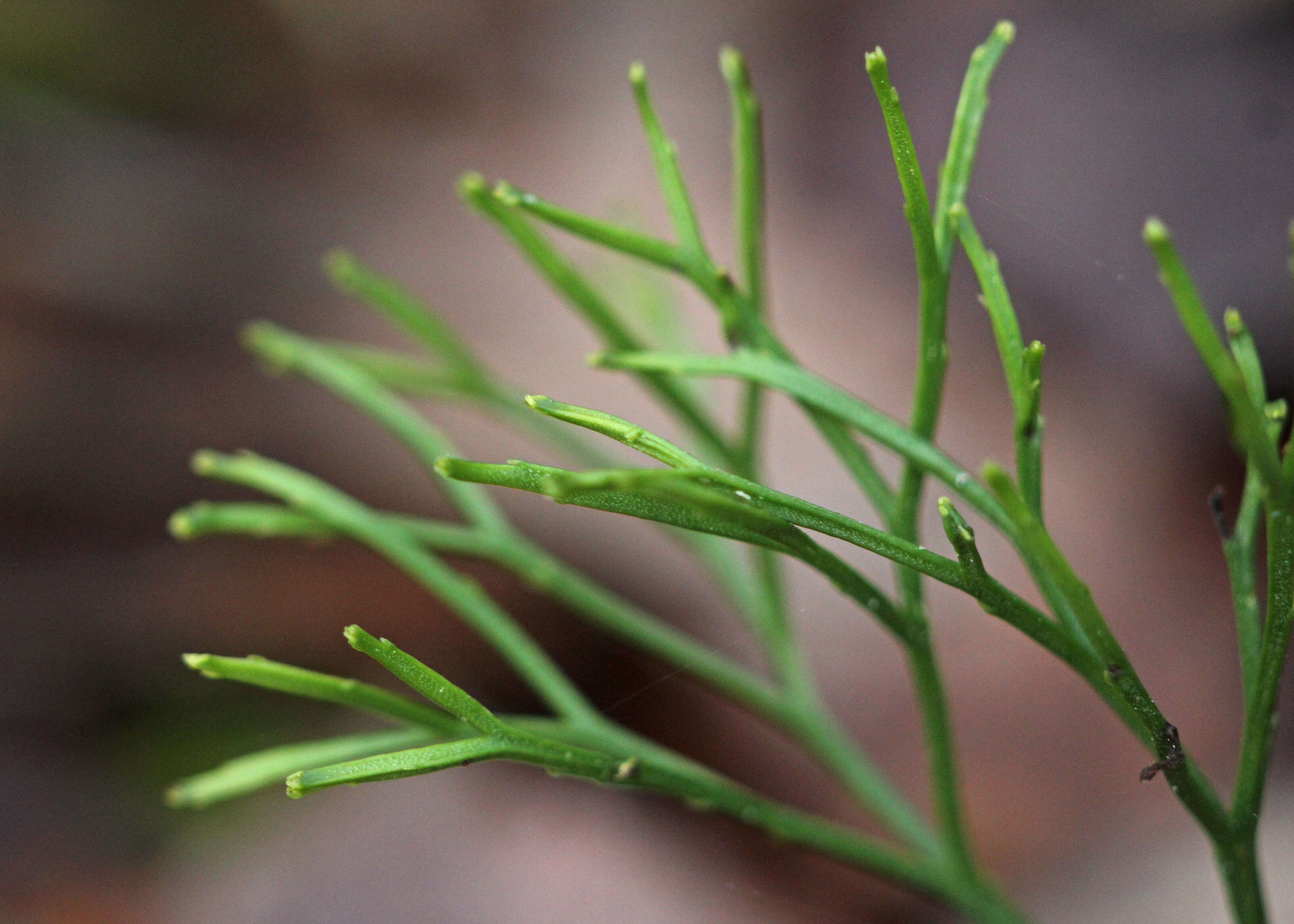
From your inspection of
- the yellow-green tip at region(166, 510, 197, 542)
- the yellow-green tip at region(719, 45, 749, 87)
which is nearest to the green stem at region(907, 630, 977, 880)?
the yellow-green tip at region(719, 45, 749, 87)

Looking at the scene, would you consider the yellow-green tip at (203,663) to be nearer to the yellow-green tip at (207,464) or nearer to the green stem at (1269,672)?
the yellow-green tip at (207,464)

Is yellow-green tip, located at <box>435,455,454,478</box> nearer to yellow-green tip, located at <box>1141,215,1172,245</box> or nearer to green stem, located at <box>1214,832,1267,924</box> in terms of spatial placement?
yellow-green tip, located at <box>1141,215,1172,245</box>

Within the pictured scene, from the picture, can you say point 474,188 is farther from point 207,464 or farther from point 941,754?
point 941,754

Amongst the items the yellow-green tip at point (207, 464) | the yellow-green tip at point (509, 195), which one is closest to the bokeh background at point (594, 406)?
the yellow-green tip at point (207, 464)

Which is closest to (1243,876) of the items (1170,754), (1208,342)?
(1170,754)

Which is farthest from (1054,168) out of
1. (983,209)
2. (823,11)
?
(823,11)

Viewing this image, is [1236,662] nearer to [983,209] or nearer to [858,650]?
[858,650]
